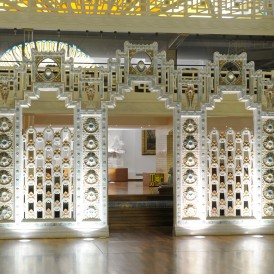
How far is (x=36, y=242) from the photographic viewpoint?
10078 millimetres

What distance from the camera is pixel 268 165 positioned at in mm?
11000

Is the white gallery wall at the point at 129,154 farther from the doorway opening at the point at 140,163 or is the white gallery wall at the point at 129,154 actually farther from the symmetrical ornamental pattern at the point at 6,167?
the symmetrical ornamental pattern at the point at 6,167

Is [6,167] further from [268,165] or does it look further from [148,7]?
[268,165]

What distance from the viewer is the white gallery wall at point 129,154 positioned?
80.3 feet

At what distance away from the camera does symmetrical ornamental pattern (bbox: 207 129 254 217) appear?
1094cm

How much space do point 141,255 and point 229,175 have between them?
275 cm

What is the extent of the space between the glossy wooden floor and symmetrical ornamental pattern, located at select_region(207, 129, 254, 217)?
58 centimetres

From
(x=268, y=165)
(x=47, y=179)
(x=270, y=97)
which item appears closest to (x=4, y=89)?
(x=47, y=179)

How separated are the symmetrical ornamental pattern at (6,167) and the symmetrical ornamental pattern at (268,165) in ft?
13.2

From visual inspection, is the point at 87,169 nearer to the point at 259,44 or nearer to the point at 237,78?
the point at 237,78

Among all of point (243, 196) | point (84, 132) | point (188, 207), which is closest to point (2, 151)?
point (84, 132)

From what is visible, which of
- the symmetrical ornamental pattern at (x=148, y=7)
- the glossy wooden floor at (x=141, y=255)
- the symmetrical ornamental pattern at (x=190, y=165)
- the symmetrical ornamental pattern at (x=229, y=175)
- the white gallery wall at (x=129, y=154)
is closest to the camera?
the glossy wooden floor at (x=141, y=255)

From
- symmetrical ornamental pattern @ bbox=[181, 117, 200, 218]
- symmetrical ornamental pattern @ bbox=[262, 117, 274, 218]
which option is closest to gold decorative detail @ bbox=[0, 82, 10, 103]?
symmetrical ornamental pattern @ bbox=[181, 117, 200, 218]

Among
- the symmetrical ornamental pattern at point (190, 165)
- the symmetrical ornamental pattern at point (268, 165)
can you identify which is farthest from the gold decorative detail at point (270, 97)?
the symmetrical ornamental pattern at point (190, 165)
